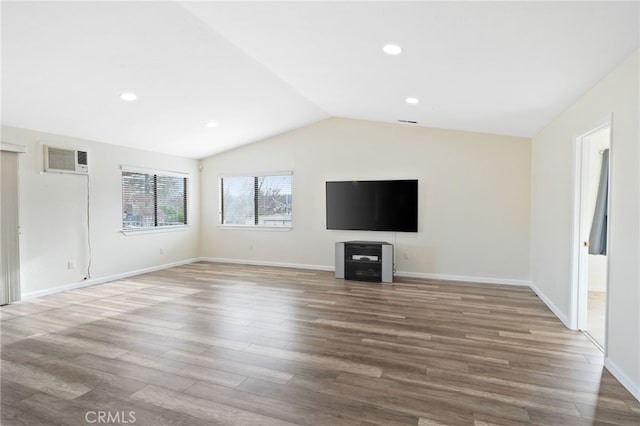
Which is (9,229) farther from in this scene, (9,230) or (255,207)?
(255,207)

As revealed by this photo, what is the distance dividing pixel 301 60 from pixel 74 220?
4310 millimetres

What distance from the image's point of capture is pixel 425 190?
19.3 feet

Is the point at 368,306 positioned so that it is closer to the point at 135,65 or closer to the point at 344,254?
the point at 344,254

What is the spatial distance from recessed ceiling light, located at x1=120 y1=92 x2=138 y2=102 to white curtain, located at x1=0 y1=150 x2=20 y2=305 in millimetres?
1710

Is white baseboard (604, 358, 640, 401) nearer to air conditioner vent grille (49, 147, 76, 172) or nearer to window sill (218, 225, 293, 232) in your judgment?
window sill (218, 225, 293, 232)

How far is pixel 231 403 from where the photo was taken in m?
2.21

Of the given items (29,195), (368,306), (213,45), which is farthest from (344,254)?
(29,195)

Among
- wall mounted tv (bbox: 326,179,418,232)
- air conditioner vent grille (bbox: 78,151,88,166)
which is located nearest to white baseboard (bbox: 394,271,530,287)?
wall mounted tv (bbox: 326,179,418,232)

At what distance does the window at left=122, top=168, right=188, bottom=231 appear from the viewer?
6180mm

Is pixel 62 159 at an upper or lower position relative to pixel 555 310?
upper

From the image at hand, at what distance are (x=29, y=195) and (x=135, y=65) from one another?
268 cm


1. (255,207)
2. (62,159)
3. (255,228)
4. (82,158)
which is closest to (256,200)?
(255,207)

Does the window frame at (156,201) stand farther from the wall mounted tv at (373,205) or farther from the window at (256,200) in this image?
the wall mounted tv at (373,205)

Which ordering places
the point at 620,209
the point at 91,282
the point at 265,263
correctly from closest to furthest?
the point at 620,209 < the point at 91,282 < the point at 265,263
